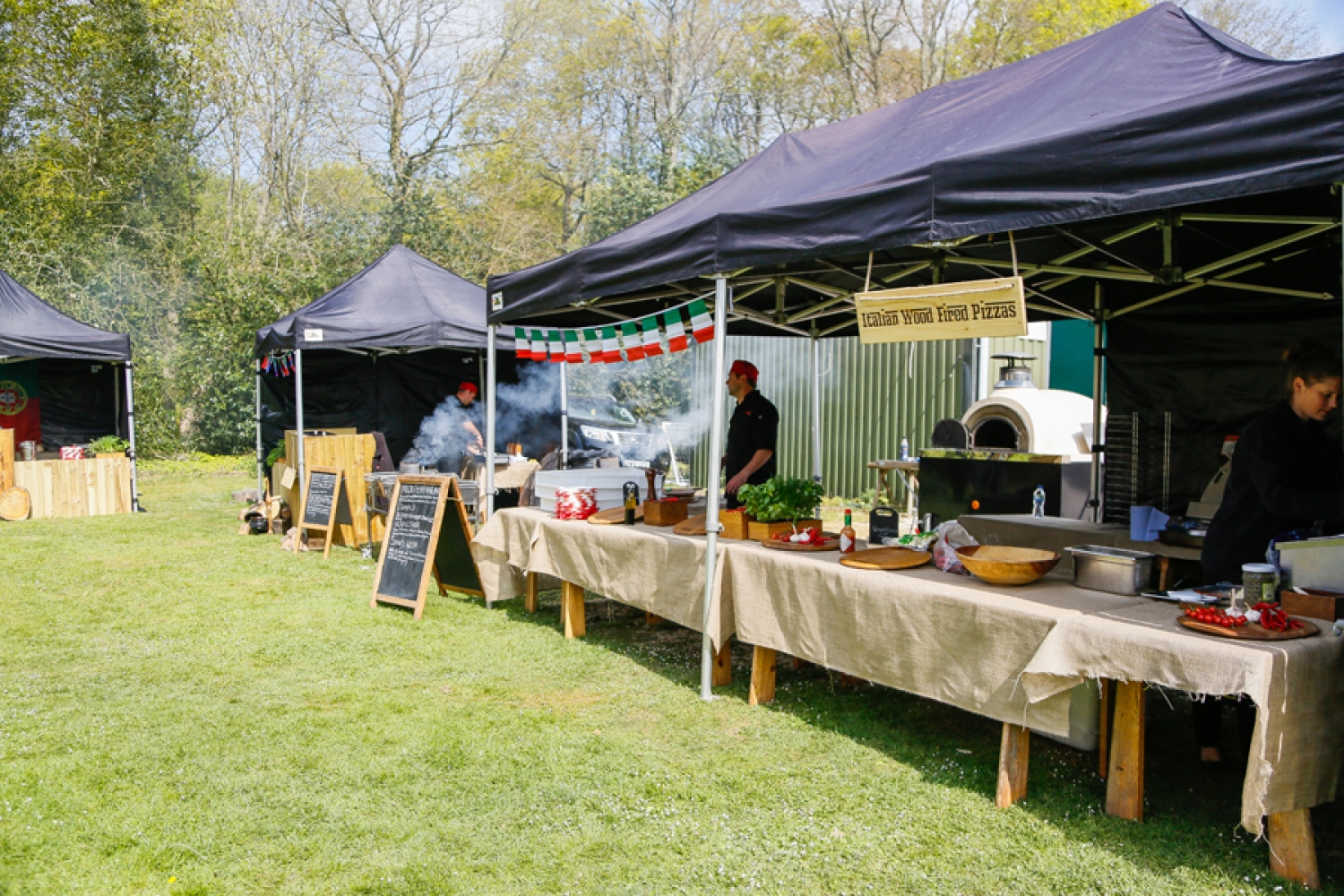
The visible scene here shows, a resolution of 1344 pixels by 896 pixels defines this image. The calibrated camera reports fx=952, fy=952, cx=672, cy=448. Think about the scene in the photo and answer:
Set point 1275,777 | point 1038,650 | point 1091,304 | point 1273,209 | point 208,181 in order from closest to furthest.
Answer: point 1275,777, point 1038,650, point 1273,209, point 1091,304, point 208,181

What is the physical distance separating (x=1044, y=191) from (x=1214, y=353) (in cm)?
330

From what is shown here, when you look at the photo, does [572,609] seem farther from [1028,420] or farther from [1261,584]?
[1028,420]

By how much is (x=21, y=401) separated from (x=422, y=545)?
10.7 m

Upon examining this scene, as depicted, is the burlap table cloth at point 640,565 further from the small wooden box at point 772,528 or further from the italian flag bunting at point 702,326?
the italian flag bunting at point 702,326

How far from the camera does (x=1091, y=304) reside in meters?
6.33

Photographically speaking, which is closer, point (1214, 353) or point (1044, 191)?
point (1044, 191)

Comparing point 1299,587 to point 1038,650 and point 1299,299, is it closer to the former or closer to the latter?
point 1038,650

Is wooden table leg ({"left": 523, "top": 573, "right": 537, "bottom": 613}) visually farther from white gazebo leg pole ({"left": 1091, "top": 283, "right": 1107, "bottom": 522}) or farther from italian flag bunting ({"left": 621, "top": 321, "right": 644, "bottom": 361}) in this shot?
white gazebo leg pole ({"left": 1091, "top": 283, "right": 1107, "bottom": 522})

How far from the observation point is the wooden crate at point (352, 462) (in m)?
9.70

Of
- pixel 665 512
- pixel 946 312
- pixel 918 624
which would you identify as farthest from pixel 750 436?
pixel 918 624

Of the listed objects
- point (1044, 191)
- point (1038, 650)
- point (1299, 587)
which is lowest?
point (1038, 650)

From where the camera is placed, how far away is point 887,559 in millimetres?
4012

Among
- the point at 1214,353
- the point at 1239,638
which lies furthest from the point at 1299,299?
the point at 1239,638

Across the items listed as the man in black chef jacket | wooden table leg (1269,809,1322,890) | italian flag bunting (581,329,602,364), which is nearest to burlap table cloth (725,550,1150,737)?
wooden table leg (1269,809,1322,890)
